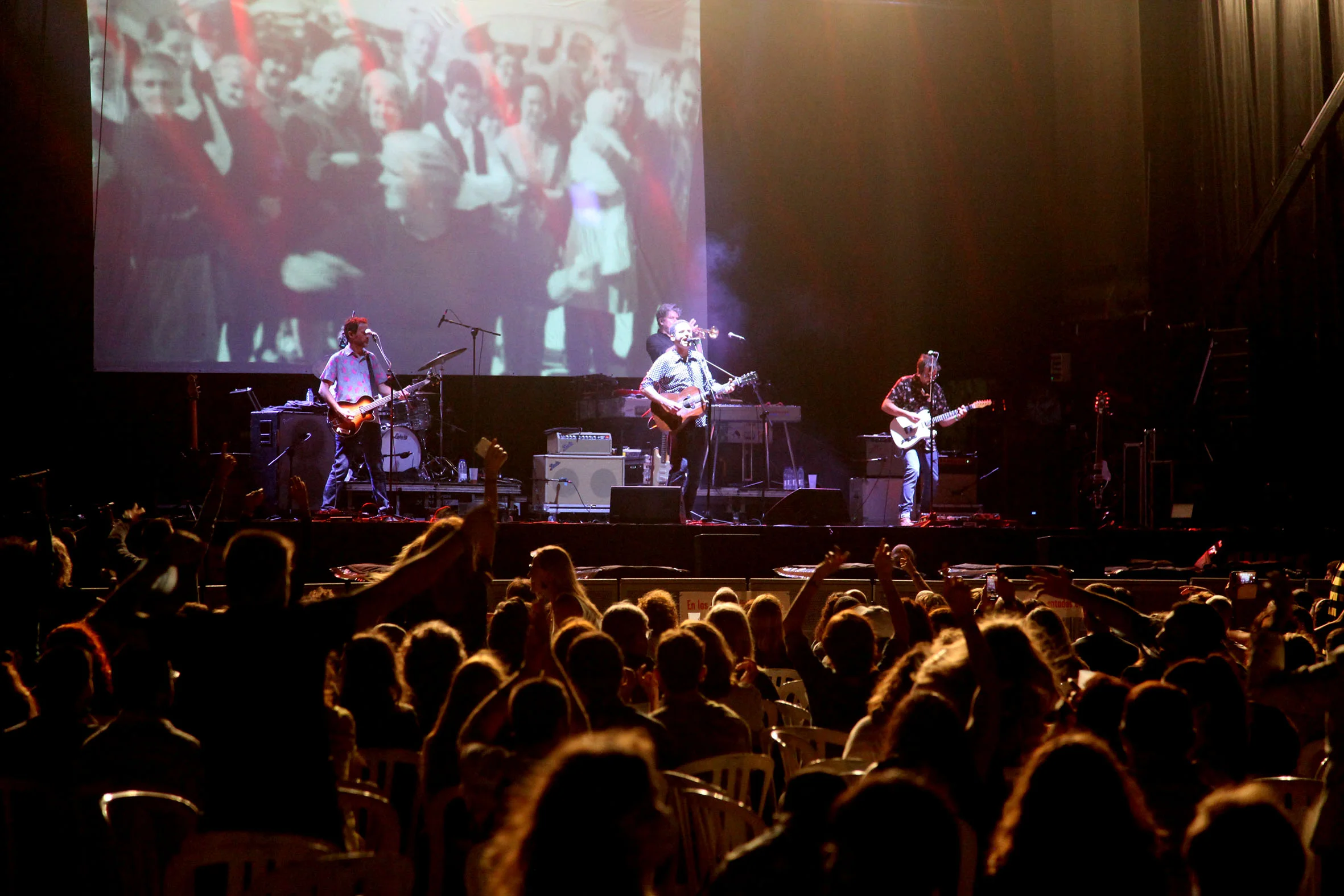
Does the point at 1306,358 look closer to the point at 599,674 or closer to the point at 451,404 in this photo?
the point at 451,404

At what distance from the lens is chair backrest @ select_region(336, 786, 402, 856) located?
2.40 m

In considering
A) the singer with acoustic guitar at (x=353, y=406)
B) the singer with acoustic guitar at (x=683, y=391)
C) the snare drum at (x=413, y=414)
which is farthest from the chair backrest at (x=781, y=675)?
the snare drum at (x=413, y=414)

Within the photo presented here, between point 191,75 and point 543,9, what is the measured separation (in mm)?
3652

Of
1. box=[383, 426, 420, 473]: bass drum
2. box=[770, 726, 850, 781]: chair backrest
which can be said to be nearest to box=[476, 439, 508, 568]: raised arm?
box=[770, 726, 850, 781]: chair backrest

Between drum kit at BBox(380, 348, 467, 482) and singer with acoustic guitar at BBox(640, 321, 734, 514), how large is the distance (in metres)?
2.00

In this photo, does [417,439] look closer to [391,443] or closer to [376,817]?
[391,443]

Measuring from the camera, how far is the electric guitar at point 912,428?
12.1 m

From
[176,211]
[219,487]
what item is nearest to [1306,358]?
[219,487]

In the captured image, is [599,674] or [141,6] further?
[141,6]

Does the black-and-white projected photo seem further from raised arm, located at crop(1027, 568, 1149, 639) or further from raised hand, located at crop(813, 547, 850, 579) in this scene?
raised arm, located at crop(1027, 568, 1149, 639)

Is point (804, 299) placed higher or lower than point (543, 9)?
lower

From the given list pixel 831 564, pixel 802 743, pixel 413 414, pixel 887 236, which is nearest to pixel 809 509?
pixel 413 414

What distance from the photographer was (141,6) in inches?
463

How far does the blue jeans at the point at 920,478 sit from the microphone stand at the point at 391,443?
16.3ft
